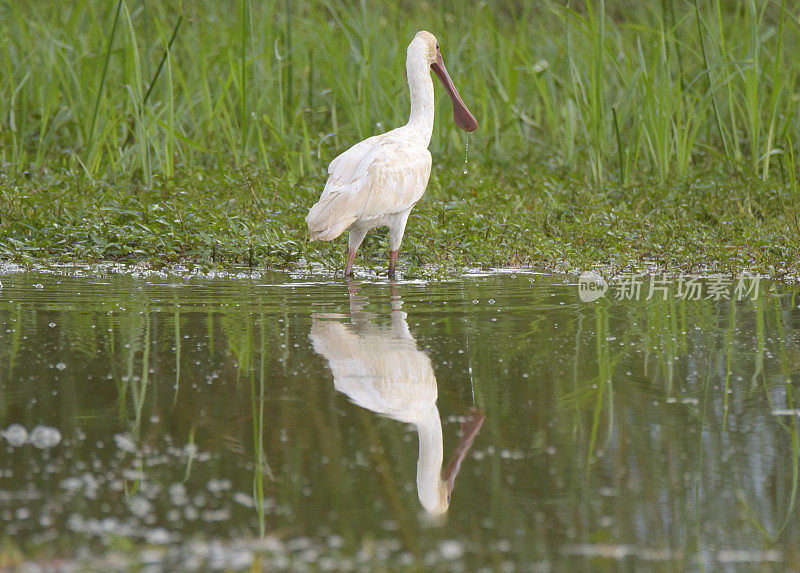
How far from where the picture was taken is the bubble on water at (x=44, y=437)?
3582mm

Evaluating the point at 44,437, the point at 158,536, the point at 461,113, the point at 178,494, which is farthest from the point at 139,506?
the point at 461,113

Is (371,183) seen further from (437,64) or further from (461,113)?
(461,113)

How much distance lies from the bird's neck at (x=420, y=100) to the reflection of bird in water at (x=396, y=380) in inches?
105

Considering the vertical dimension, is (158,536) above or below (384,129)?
below

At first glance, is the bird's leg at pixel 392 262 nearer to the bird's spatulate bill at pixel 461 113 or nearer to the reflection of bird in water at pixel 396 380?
the reflection of bird in water at pixel 396 380

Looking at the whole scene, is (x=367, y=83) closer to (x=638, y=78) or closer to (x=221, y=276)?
(x=638, y=78)

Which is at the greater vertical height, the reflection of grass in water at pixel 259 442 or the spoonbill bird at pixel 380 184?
the spoonbill bird at pixel 380 184

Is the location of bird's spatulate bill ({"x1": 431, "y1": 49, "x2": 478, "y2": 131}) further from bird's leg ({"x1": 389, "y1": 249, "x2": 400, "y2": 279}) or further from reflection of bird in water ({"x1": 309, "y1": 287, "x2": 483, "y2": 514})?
reflection of bird in water ({"x1": 309, "y1": 287, "x2": 483, "y2": 514})

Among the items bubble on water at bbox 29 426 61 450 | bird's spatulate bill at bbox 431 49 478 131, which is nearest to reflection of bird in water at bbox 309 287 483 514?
bubble on water at bbox 29 426 61 450

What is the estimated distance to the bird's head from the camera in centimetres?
901

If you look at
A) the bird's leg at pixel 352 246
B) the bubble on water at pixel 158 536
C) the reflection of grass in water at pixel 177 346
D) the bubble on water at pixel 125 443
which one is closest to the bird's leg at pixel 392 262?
the bird's leg at pixel 352 246

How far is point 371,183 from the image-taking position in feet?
26.2

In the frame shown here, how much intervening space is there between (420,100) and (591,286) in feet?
7.02

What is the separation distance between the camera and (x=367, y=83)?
11.3 meters
